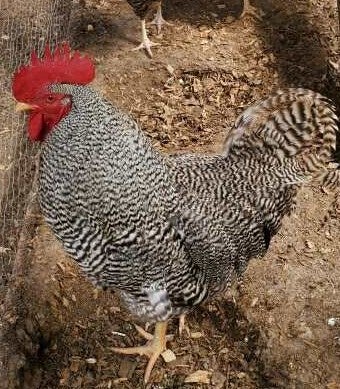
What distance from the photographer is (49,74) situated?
333cm

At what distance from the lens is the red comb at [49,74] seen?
330 cm

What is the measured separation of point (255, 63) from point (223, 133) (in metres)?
1.20

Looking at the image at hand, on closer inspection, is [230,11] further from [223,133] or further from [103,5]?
[223,133]

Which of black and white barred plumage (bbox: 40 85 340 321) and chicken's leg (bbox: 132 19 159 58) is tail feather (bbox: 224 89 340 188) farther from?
chicken's leg (bbox: 132 19 159 58)

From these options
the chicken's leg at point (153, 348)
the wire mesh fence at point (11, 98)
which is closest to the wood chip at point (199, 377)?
the chicken's leg at point (153, 348)

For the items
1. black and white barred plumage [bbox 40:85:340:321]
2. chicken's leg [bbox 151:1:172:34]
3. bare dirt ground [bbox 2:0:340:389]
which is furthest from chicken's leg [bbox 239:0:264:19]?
black and white barred plumage [bbox 40:85:340:321]

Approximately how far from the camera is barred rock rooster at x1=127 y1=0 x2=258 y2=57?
633 cm

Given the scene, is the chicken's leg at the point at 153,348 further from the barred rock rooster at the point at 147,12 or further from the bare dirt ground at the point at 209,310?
the barred rock rooster at the point at 147,12

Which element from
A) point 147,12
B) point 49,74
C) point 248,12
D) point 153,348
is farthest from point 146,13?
point 153,348

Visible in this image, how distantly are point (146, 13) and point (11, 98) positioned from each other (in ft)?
6.02

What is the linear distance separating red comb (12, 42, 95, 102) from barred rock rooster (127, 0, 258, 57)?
124 inches

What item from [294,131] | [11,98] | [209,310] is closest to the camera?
[294,131]

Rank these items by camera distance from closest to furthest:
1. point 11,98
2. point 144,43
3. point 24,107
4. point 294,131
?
point 24,107, point 294,131, point 11,98, point 144,43

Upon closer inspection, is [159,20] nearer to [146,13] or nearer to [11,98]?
[146,13]
